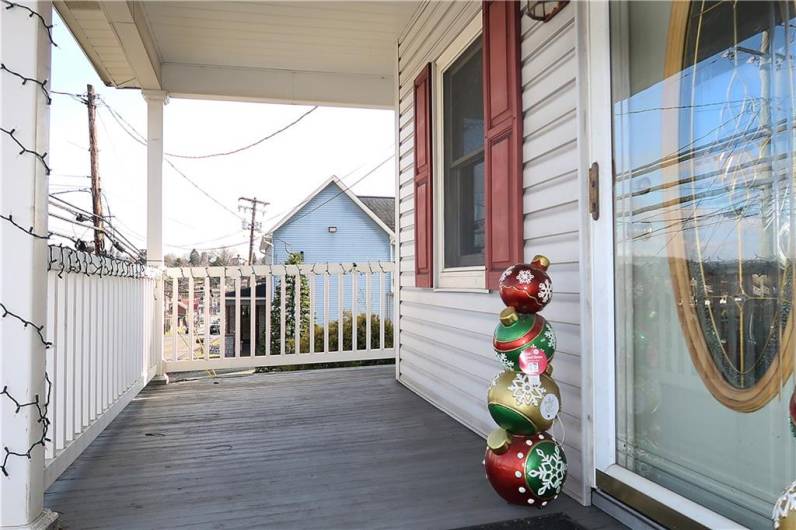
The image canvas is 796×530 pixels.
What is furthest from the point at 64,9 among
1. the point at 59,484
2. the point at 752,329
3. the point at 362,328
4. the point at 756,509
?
the point at 362,328

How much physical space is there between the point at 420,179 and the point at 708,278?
2436 mm

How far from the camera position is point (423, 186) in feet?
11.8

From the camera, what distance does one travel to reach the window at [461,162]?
2922mm

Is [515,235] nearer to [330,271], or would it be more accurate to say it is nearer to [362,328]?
[330,271]

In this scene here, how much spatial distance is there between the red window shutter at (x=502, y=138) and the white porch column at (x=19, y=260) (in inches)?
70.8

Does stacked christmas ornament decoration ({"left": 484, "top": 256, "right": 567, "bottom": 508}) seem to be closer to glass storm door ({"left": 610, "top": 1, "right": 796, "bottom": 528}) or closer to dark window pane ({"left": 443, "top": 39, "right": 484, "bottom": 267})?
glass storm door ({"left": 610, "top": 1, "right": 796, "bottom": 528})

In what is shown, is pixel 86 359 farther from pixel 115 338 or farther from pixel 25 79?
pixel 25 79

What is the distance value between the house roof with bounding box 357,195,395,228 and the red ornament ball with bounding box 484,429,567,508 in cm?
1719

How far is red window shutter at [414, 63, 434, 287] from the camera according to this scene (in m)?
3.48

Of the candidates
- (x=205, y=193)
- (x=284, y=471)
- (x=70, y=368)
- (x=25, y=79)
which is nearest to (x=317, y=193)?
(x=205, y=193)

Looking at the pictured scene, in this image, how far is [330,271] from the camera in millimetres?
5121

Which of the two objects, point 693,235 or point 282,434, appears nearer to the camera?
point 693,235

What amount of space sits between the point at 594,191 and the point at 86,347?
2409 millimetres

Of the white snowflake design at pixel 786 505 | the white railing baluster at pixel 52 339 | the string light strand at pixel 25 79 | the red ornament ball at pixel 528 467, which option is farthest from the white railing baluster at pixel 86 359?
the white snowflake design at pixel 786 505
